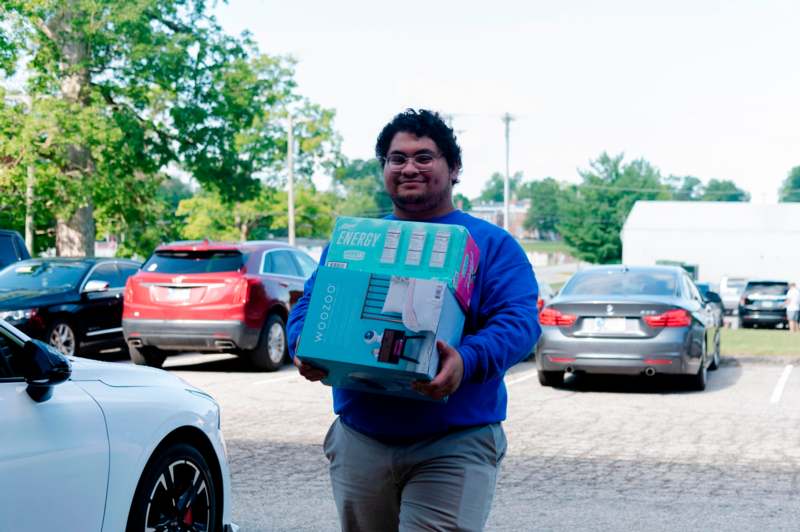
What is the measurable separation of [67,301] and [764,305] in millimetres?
25497

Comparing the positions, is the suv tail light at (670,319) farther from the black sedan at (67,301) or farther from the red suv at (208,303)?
the black sedan at (67,301)

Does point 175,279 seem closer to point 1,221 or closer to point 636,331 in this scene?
point 636,331

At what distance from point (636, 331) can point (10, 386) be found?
8663 millimetres

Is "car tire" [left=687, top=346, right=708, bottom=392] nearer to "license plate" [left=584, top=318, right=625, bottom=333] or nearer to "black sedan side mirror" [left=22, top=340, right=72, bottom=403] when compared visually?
"license plate" [left=584, top=318, right=625, bottom=333]

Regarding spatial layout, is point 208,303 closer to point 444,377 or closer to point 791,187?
point 444,377

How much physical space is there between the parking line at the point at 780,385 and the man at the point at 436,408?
29.0 feet

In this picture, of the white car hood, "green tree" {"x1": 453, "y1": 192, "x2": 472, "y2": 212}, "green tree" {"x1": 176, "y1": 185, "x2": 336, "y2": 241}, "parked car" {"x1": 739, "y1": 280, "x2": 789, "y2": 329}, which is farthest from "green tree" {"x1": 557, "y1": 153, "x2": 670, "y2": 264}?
the white car hood

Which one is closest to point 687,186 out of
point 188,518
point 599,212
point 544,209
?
point 544,209

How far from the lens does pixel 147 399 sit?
4.61 metres

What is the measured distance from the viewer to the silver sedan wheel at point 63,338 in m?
14.2

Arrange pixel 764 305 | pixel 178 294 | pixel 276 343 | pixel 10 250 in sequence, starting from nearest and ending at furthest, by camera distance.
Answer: pixel 178 294, pixel 276 343, pixel 10 250, pixel 764 305

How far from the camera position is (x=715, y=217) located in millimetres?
78875

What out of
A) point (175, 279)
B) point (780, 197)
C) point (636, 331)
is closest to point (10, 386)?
point (636, 331)

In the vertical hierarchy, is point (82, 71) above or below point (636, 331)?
above
